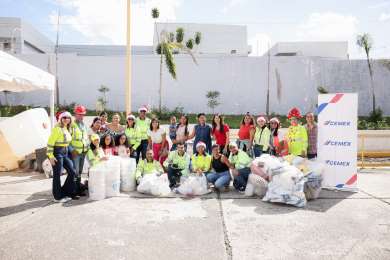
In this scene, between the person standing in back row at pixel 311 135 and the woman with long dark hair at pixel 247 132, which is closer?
the person standing in back row at pixel 311 135

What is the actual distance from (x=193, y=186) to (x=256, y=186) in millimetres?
1180

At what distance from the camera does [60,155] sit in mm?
5941

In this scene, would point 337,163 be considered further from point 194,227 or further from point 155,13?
point 155,13

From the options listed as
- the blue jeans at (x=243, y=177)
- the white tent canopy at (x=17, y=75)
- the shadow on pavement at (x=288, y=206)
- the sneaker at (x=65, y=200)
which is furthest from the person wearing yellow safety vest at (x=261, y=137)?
the white tent canopy at (x=17, y=75)

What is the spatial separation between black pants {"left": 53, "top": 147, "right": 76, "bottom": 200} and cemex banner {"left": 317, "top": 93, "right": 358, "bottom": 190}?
4.82m

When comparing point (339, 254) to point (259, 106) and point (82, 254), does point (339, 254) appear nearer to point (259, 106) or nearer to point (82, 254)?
point (82, 254)

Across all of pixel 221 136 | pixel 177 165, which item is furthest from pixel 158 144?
pixel 221 136

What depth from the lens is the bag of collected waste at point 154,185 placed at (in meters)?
6.48

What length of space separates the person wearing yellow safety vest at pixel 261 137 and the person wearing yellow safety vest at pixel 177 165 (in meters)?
1.53

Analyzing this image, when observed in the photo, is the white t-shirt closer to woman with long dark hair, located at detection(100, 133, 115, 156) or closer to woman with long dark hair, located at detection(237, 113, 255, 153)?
woman with long dark hair, located at detection(100, 133, 115, 156)

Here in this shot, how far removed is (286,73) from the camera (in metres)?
27.1

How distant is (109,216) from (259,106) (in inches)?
912

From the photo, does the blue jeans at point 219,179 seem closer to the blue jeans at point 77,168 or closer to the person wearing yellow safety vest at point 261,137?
the person wearing yellow safety vest at point 261,137

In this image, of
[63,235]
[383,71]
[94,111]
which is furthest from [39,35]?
[63,235]
